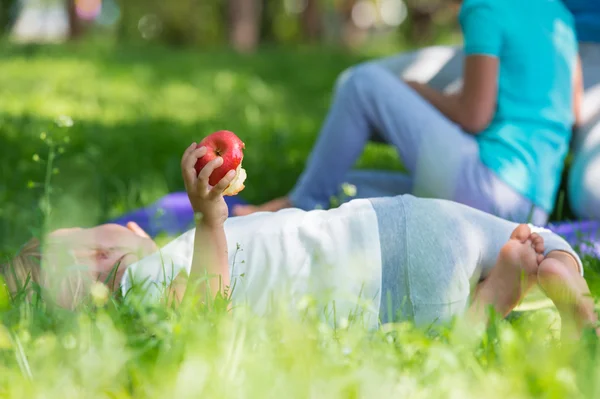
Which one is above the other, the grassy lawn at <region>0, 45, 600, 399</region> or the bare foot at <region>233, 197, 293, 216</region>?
the grassy lawn at <region>0, 45, 600, 399</region>

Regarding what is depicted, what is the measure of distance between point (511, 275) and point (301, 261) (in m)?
0.51

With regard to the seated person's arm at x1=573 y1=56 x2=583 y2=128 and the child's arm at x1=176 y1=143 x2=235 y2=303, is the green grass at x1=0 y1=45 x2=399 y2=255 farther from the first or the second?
the seated person's arm at x1=573 y1=56 x2=583 y2=128

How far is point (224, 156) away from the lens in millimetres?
1725

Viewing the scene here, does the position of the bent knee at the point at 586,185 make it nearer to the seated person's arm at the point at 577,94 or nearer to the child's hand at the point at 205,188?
the seated person's arm at the point at 577,94

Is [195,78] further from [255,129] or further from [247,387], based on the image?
[247,387]

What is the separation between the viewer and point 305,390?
1.28 meters

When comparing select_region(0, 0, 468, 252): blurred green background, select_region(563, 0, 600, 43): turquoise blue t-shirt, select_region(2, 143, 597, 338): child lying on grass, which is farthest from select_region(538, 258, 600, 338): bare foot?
select_region(563, 0, 600, 43): turquoise blue t-shirt

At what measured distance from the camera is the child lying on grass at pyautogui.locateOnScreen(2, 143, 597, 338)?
5.89 ft

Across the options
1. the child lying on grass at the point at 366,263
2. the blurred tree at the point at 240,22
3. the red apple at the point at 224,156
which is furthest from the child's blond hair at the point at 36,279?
the blurred tree at the point at 240,22

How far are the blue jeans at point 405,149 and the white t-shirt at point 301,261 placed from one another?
2.42 feet

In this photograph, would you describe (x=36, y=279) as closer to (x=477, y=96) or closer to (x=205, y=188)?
(x=205, y=188)

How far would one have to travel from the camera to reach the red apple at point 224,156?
1715mm

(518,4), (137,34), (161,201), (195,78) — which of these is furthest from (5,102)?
(137,34)

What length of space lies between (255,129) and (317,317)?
3.34 meters
